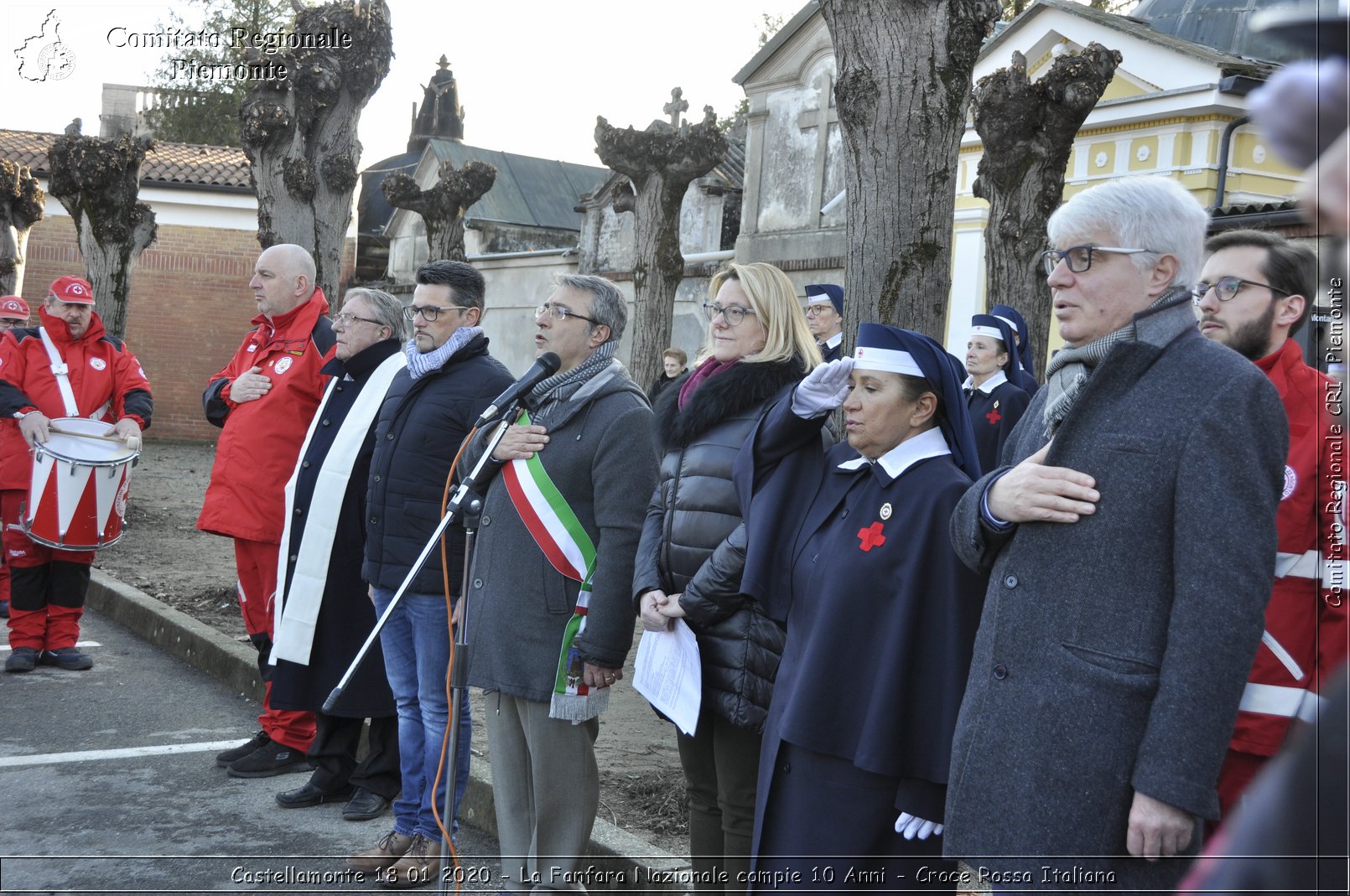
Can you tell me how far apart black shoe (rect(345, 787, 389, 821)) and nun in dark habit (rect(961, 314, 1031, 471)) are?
3503mm

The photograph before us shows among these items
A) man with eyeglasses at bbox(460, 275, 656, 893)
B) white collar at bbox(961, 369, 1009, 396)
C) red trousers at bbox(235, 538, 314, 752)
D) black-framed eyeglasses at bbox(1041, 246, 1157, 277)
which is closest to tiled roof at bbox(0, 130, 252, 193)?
red trousers at bbox(235, 538, 314, 752)

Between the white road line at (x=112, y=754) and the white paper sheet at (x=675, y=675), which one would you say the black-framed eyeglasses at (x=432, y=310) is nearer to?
the white paper sheet at (x=675, y=675)

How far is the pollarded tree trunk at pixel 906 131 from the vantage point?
4.77m

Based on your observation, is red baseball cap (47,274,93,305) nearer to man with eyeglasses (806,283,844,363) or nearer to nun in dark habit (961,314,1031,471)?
man with eyeglasses (806,283,844,363)

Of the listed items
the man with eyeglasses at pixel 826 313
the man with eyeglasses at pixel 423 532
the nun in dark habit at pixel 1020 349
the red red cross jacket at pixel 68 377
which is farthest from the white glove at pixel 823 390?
the red red cross jacket at pixel 68 377

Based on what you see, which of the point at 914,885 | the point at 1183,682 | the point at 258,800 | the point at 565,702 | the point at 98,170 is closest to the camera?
the point at 1183,682

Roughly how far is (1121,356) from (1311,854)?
1.79 metres

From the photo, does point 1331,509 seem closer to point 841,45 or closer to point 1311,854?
point 1311,854

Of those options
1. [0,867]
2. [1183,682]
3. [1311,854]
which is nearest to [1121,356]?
[1183,682]

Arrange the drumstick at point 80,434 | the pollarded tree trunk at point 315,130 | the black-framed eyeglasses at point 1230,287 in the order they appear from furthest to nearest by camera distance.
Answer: the pollarded tree trunk at point 315,130 < the drumstick at point 80,434 < the black-framed eyeglasses at point 1230,287

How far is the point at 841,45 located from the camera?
193 inches

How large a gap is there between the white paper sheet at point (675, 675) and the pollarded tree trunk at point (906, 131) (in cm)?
168

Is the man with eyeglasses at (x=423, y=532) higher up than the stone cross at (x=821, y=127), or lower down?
lower down

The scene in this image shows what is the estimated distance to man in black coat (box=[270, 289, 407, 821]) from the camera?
5.43m
